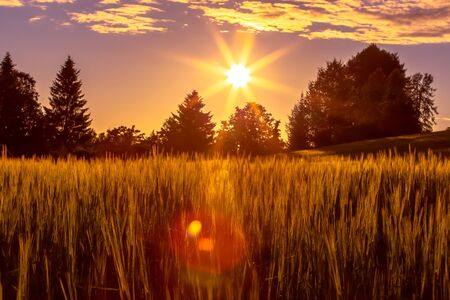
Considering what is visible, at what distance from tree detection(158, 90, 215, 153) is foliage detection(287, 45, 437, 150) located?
1481cm

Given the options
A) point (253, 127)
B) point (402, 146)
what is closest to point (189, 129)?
point (253, 127)

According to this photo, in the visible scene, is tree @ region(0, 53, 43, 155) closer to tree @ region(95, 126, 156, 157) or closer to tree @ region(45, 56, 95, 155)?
tree @ region(45, 56, 95, 155)

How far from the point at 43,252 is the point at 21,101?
5111cm

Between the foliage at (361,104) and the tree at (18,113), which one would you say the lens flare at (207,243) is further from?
the foliage at (361,104)

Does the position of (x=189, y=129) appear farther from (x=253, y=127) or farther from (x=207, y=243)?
(x=207, y=243)

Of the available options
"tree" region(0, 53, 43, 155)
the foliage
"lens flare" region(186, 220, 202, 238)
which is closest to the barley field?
"lens flare" region(186, 220, 202, 238)

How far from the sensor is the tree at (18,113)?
156ft

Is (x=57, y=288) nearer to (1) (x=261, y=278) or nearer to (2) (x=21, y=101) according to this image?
(1) (x=261, y=278)

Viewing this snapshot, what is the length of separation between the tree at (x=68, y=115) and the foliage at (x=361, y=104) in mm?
26262

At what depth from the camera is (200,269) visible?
8.57 ft

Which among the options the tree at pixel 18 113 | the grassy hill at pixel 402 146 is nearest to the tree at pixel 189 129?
the tree at pixel 18 113

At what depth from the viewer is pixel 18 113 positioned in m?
49.6


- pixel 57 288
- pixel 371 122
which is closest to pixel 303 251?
pixel 57 288

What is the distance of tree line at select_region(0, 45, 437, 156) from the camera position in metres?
50.1
